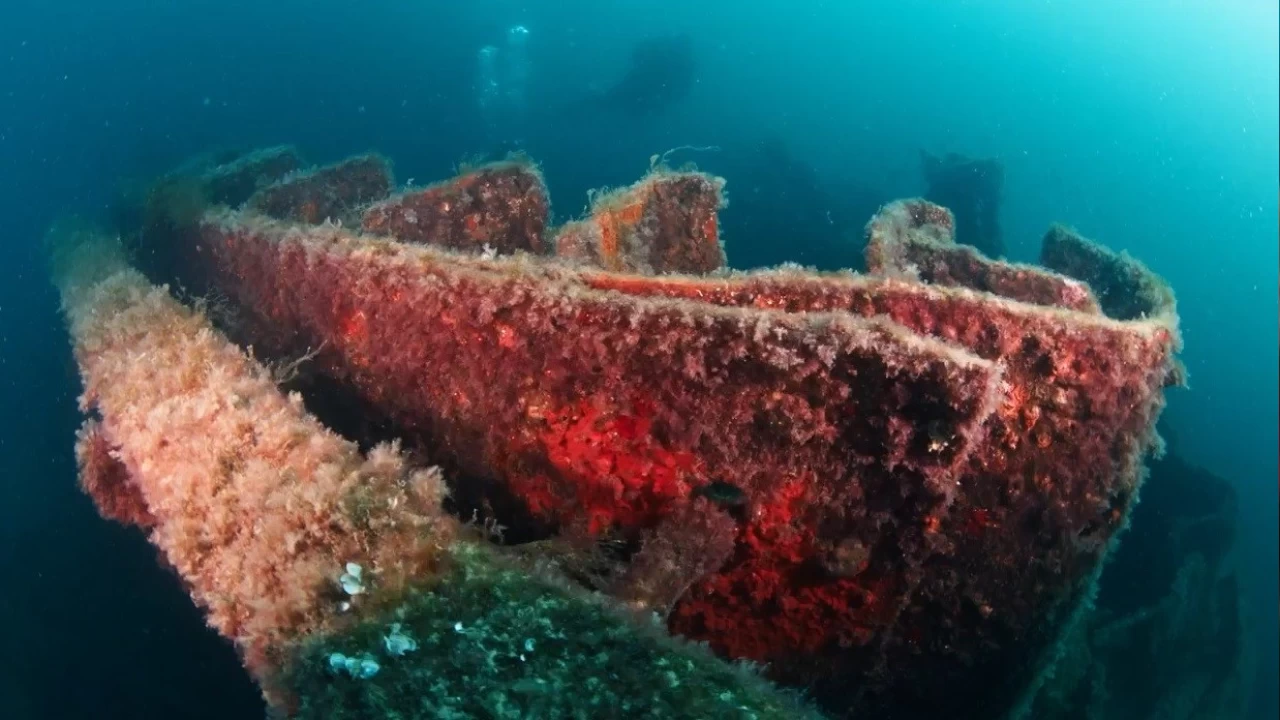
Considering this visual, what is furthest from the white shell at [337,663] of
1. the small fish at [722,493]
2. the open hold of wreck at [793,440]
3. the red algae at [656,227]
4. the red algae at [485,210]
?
the red algae at [485,210]

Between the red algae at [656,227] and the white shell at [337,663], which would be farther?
the red algae at [656,227]

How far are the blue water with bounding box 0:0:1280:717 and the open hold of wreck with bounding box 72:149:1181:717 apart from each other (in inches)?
239

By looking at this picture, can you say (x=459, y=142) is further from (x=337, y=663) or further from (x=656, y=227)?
(x=337, y=663)

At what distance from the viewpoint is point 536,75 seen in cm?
3091

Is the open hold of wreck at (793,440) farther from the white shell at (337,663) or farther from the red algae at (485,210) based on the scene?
the red algae at (485,210)

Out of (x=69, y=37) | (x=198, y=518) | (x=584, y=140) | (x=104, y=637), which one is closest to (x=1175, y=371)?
(x=198, y=518)

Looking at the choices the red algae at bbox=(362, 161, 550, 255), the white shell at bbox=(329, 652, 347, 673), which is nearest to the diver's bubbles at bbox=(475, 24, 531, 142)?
the red algae at bbox=(362, 161, 550, 255)

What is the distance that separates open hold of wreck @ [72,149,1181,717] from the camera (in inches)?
120

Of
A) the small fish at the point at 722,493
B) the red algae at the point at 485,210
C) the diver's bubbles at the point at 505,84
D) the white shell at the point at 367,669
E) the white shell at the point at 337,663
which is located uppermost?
the diver's bubbles at the point at 505,84

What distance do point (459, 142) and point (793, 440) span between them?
22938mm

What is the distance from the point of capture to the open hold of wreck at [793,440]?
10.0 ft

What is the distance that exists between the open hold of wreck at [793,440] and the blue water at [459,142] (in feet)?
19.9

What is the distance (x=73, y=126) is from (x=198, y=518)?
28.3 metres

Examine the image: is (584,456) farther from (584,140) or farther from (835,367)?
(584,140)
